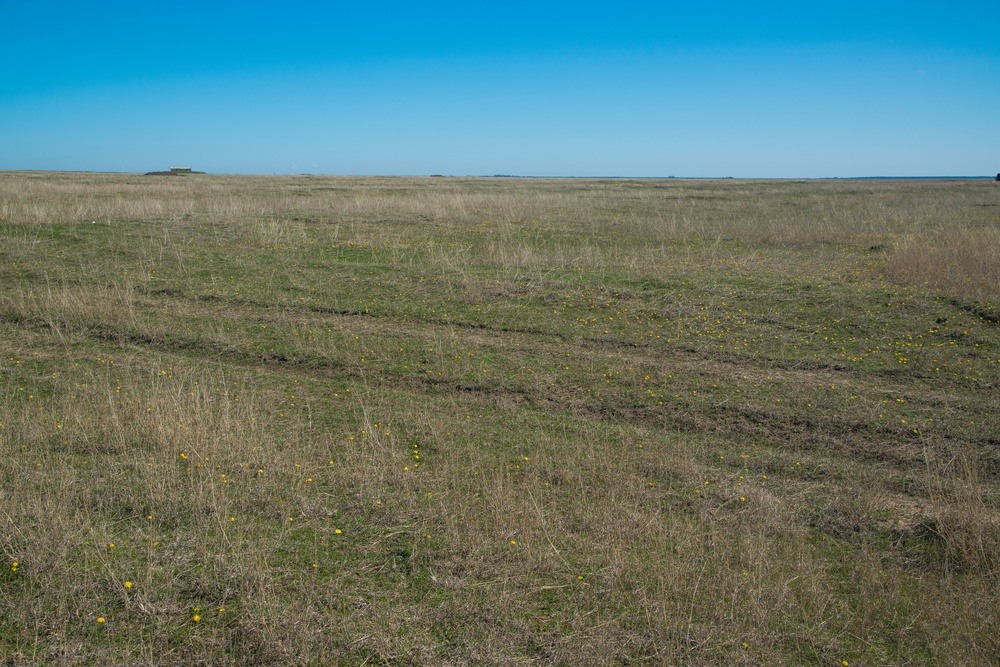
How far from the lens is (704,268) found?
15.7 meters

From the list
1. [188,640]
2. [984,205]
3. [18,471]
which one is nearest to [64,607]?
[188,640]

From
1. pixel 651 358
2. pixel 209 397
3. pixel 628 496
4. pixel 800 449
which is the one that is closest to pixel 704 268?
pixel 651 358

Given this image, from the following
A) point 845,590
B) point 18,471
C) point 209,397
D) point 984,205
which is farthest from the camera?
point 984,205

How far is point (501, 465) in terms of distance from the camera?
20.9 feet

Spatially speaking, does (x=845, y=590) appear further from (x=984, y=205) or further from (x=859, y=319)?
(x=984, y=205)

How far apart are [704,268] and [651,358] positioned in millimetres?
6550

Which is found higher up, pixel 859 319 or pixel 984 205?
pixel 984 205

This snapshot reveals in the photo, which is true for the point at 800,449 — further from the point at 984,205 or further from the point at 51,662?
the point at 984,205

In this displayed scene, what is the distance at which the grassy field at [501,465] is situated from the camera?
13.5 feet

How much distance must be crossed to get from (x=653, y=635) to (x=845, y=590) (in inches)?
67.5

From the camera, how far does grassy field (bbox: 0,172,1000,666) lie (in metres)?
4.12

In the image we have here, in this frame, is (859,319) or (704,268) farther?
(704,268)

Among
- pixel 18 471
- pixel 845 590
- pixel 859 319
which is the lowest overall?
pixel 845 590

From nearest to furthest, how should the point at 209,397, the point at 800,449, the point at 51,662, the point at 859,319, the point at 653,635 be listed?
the point at 51,662 → the point at 653,635 → the point at 800,449 → the point at 209,397 → the point at 859,319
